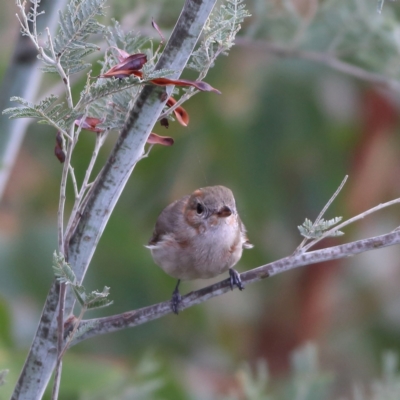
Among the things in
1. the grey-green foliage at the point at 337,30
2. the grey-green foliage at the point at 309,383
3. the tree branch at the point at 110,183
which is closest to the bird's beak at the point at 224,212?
the grey-green foliage at the point at 309,383

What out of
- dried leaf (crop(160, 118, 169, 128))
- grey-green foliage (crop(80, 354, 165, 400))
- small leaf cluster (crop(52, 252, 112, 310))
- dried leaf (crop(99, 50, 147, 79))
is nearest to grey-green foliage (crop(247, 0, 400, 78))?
grey-green foliage (crop(80, 354, 165, 400))

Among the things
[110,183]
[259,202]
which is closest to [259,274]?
[110,183]

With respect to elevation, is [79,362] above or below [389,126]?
below

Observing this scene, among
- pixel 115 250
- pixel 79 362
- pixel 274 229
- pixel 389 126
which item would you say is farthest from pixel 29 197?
pixel 389 126

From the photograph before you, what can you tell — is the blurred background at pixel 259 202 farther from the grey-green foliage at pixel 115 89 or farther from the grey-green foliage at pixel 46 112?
the grey-green foliage at pixel 46 112

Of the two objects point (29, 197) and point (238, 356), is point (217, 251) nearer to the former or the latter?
point (29, 197)

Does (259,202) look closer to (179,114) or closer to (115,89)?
(179,114)
